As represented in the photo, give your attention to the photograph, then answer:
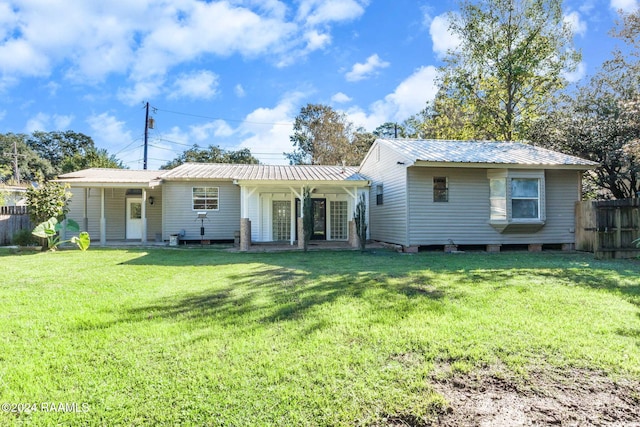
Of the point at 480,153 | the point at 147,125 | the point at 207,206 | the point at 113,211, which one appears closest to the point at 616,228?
the point at 480,153

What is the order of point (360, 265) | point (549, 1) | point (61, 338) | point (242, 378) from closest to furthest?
point (242, 378) → point (61, 338) → point (360, 265) → point (549, 1)

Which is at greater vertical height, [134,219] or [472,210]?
[472,210]

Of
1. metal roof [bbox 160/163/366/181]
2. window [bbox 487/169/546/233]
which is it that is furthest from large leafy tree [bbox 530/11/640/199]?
metal roof [bbox 160/163/366/181]

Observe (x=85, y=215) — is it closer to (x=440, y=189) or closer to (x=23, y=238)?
(x=23, y=238)

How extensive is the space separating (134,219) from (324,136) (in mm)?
19148

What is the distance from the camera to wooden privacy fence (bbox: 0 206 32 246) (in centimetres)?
1307

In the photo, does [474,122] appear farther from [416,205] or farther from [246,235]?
[246,235]

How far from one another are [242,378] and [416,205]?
923cm

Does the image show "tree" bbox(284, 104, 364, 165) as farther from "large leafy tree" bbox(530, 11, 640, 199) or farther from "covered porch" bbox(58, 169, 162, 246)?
"covered porch" bbox(58, 169, 162, 246)

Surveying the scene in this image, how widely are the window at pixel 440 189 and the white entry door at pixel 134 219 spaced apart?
1271cm

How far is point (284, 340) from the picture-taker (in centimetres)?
337

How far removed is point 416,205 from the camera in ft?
36.0

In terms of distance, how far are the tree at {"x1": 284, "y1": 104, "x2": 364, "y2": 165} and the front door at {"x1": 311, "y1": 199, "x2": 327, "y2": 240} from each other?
16055mm

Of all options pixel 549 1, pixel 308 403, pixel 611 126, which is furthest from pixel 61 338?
pixel 549 1
